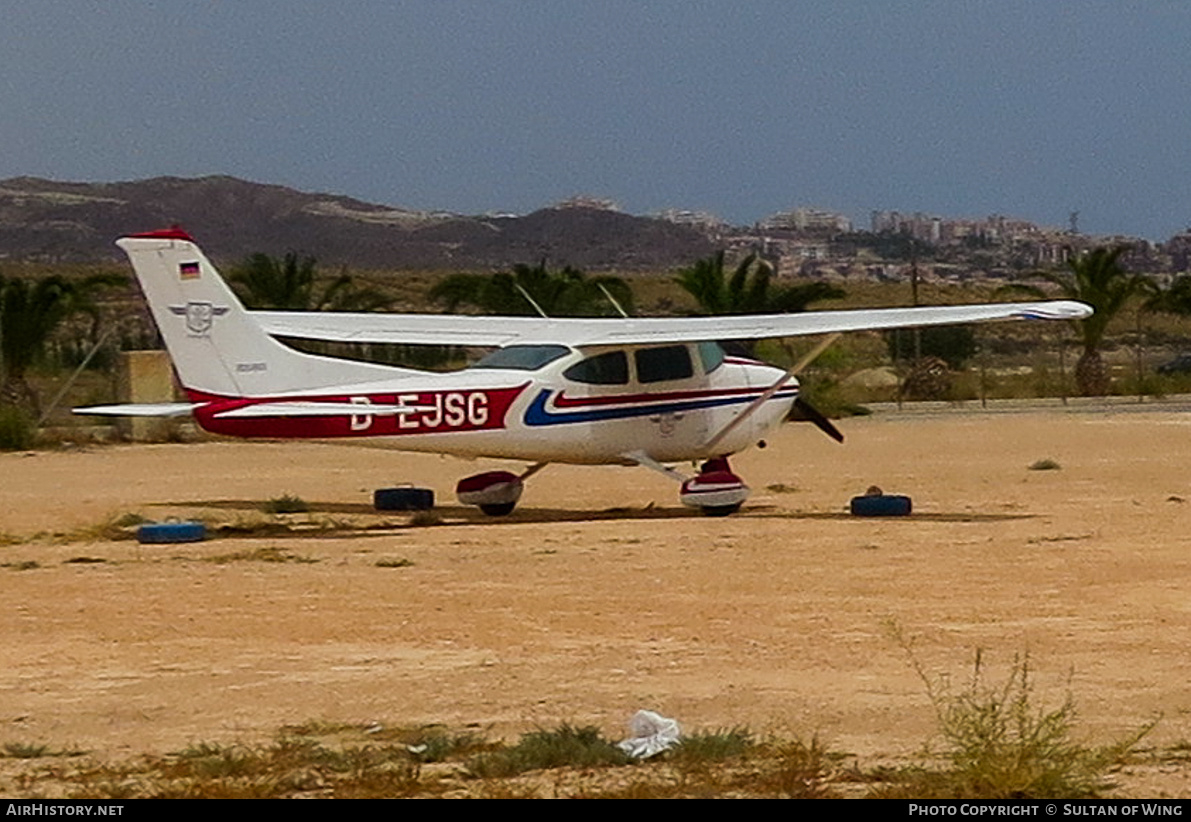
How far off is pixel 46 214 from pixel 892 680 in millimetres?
185981

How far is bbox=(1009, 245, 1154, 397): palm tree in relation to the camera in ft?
188

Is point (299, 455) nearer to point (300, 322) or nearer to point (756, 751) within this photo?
point (300, 322)

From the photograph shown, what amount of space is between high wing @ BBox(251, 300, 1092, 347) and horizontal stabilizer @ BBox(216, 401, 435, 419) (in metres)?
2.45

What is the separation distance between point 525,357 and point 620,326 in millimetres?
1367

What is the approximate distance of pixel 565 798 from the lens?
28.9ft

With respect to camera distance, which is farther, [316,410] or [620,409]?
[620,409]

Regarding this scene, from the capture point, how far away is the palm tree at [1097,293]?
57.3m

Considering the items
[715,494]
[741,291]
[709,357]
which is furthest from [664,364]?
[741,291]

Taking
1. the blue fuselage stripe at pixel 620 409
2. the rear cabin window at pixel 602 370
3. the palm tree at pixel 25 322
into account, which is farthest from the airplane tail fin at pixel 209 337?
the palm tree at pixel 25 322

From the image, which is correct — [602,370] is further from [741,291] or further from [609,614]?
[741,291]

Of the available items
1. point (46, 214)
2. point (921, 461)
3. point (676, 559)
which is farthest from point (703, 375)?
point (46, 214)

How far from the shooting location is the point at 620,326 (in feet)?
81.6

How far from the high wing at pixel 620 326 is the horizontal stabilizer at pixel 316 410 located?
2448mm

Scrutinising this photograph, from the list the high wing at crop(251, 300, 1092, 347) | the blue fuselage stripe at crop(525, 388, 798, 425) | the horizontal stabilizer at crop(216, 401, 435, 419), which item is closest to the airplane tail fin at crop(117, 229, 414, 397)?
the horizontal stabilizer at crop(216, 401, 435, 419)
